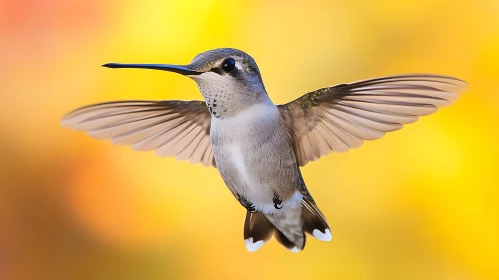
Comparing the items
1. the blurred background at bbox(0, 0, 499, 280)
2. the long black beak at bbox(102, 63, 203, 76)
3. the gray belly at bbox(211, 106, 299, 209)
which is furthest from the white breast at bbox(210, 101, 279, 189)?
the blurred background at bbox(0, 0, 499, 280)

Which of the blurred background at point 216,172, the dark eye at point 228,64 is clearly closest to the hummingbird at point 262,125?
the dark eye at point 228,64

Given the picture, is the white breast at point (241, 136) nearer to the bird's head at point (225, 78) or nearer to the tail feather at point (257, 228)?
the bird's head at point (225, 78)

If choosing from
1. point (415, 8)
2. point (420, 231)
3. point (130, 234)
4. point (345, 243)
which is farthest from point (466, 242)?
point (130, 234)

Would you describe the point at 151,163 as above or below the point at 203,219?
above

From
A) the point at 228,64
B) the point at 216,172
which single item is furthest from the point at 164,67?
the point at 216,172

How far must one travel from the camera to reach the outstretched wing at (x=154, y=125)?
2.00ft

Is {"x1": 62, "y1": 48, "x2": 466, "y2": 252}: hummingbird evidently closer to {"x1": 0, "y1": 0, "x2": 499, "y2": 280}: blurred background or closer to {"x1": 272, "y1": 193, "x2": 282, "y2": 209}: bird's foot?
{"x1": 272, "y1": 193, "x2": 282, "y2": 209}: bird's foot

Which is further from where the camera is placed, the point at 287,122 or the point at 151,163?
the point at 151,163

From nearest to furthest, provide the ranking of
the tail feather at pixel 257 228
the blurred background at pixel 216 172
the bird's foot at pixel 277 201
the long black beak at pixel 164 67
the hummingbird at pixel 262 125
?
the long black beak at pixel 164 67
the hummingbird at pixel 262 125
the bird's foot at pixel 277 201
the tail feather at pixel 257 228
the blurred background at pixel 216 172

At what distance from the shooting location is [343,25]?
1.37 metres

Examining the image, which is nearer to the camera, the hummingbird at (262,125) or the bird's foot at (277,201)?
the hummingbird at (262,125)

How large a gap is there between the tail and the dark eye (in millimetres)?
252

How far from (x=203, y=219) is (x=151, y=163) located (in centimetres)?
18

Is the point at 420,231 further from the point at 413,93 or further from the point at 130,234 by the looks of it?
the point at 413,93
